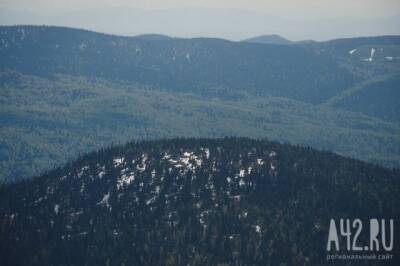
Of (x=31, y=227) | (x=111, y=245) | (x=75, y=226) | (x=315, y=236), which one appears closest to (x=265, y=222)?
(x=315, y=236)

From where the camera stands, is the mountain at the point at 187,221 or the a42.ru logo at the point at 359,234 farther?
the a42.ru logo at the point at 359,234

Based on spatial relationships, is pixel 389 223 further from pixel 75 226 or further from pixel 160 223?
pixel 75 226

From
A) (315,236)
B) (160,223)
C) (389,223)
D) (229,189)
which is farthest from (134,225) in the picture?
(389,223)

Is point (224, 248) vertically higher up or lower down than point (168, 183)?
lower down

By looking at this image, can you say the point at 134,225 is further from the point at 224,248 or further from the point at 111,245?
the point at 224,248

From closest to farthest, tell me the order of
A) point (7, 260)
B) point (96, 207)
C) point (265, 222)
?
point (7, 260), point (265, 222), point (96, 207)

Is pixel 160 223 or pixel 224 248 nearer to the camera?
pixel 224 248

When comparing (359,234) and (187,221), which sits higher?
(187,221)

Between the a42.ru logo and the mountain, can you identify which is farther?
the a42.ru logo

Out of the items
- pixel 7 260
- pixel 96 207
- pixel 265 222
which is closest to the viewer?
pixel 7 260

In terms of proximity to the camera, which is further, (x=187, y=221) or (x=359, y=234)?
(x=187, y=221)
